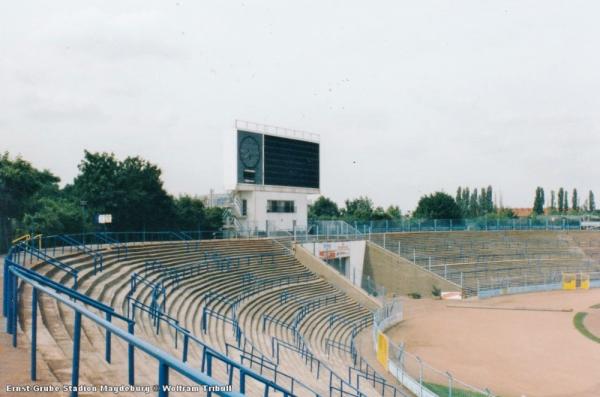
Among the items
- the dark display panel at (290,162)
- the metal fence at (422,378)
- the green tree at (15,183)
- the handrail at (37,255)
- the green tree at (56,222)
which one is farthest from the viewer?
the dark display panel at (290,162)

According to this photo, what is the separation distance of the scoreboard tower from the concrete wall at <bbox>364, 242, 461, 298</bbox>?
6.83m

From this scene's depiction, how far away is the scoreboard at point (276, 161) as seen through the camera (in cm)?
4181

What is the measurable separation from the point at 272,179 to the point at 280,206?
99.6 inches

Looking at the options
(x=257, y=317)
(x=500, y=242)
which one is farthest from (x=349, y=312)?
(x=500, y=242)

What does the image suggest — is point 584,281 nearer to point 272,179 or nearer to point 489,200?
point 272,179

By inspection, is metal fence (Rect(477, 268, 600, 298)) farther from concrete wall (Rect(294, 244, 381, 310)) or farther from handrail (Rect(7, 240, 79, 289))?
handrail (Rect(7, 240, 79, 289))

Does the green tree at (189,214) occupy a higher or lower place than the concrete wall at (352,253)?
higher

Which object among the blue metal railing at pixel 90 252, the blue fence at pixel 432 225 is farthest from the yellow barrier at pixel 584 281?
the blue metal railing at pixel 90 252

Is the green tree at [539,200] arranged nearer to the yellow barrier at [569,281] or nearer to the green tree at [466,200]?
the green tree at [466,200]

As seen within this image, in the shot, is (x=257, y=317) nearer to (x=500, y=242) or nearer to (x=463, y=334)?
(x=463, y=334)

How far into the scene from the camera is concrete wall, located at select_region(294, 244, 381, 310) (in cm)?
3444

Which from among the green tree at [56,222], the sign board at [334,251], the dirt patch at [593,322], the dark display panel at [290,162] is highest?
the dark display panel at [290,162]

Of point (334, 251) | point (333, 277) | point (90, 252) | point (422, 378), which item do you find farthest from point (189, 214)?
point (422, 378)

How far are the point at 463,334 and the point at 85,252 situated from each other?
20.6 meters
